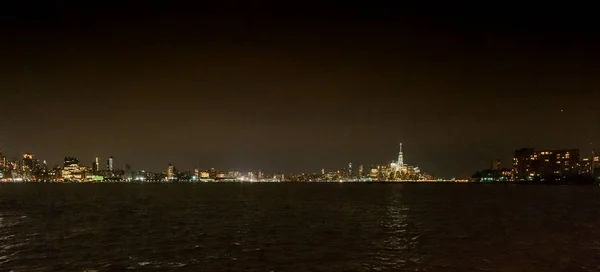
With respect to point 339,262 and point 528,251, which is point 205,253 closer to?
point 339,262

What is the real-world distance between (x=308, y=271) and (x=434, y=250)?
10.9m

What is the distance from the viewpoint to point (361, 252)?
108ft

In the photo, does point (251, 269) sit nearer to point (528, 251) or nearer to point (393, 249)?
point (393, 249)

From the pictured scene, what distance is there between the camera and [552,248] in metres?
34.9

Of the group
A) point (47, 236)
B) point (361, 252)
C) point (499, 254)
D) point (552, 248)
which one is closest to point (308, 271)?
point (361, 252)

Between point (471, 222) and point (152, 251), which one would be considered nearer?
point (152, 251)

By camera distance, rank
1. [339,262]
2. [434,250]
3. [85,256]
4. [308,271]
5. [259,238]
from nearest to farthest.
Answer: [308,271]
[339,262]
[85,256]
[434,250]
[259,238]

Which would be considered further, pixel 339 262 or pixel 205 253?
pixel 205 253

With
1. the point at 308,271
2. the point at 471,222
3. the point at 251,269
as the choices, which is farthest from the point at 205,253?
the point at 471,222

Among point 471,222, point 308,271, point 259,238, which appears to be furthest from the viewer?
point 471,222

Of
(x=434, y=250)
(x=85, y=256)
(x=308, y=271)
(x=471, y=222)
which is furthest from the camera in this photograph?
(x=471, y=222)

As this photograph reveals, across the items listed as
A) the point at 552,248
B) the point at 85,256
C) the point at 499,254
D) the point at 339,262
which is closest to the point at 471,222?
the point at 552,248

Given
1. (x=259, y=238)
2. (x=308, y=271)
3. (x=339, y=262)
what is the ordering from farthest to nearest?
(x=259, y=238) < (x=339, y=262) < (x=308, y=271)

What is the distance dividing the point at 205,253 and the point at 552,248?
2306 centimetres
